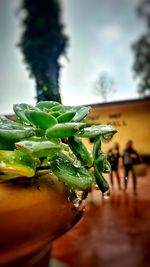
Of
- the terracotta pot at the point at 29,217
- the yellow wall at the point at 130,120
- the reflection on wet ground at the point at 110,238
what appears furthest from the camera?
the yellow wall at the point at 130,120

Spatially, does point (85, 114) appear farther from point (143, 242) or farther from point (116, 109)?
point (116, 109)

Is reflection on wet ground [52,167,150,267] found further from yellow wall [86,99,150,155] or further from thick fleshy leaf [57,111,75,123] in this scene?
yellow wall [86,99,150,155]

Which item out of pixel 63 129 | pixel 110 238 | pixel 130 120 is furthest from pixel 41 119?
pixel 130 120

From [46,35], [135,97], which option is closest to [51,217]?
[46,35]

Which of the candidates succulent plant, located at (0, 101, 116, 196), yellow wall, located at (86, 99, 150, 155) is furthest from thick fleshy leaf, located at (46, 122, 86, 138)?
yellow wall, located at (86, 99, 150, 155)

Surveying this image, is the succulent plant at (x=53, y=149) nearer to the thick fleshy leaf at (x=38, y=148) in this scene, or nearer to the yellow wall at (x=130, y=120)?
the thick fleshy leaf at (x=38, y=148)

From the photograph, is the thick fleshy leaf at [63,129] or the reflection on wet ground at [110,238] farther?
the reflection on wet ground at [110,238]

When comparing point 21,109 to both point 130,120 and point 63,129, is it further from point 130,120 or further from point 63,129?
point 130,120

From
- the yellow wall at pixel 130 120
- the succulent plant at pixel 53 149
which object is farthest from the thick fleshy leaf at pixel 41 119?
the yellow wall at pixel 130 120
